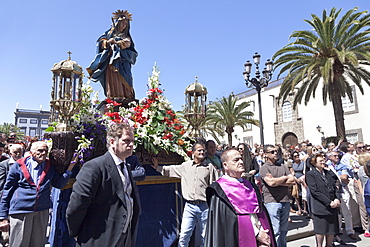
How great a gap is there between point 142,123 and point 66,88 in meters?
1.40

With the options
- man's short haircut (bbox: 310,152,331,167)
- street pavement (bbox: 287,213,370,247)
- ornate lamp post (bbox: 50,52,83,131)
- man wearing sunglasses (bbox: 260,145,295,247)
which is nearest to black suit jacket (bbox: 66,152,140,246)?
ornate lamp post (bbox: 50,52,83,131)

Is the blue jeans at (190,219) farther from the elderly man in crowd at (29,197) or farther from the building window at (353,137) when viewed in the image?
the building window at (353,137)

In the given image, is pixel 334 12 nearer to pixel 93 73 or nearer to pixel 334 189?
pixel 334 189

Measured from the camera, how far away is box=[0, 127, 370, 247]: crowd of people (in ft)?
7.43

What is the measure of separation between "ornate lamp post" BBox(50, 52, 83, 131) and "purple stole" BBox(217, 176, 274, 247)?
2.72m

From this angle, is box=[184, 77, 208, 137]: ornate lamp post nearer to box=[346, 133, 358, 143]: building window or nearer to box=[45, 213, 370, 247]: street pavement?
box=[45, 213, 370, 247]: street pavement

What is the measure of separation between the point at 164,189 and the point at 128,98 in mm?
2125

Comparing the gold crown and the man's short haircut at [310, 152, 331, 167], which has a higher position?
the gold crown

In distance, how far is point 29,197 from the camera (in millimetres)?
3389

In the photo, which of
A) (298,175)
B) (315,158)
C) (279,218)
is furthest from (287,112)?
(279,218)

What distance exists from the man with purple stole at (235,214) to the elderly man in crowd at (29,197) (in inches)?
83.5

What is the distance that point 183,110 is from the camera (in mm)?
6594

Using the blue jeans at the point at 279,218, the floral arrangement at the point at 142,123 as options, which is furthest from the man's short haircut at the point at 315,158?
the floral arrangement at the point at 142,123

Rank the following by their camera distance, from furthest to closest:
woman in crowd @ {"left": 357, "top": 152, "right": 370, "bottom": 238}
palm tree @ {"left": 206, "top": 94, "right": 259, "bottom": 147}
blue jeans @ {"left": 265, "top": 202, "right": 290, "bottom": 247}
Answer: palm tree @ {"left": 206, "top": 94, "right": 259, "bottom": 147}
woman in crowd @ {"left": 357, "top": 152, "right": 370, "bottom": 238}
blue jeans @ {"left": 265, "top": 202, "right": 290, "bottom": 247}
